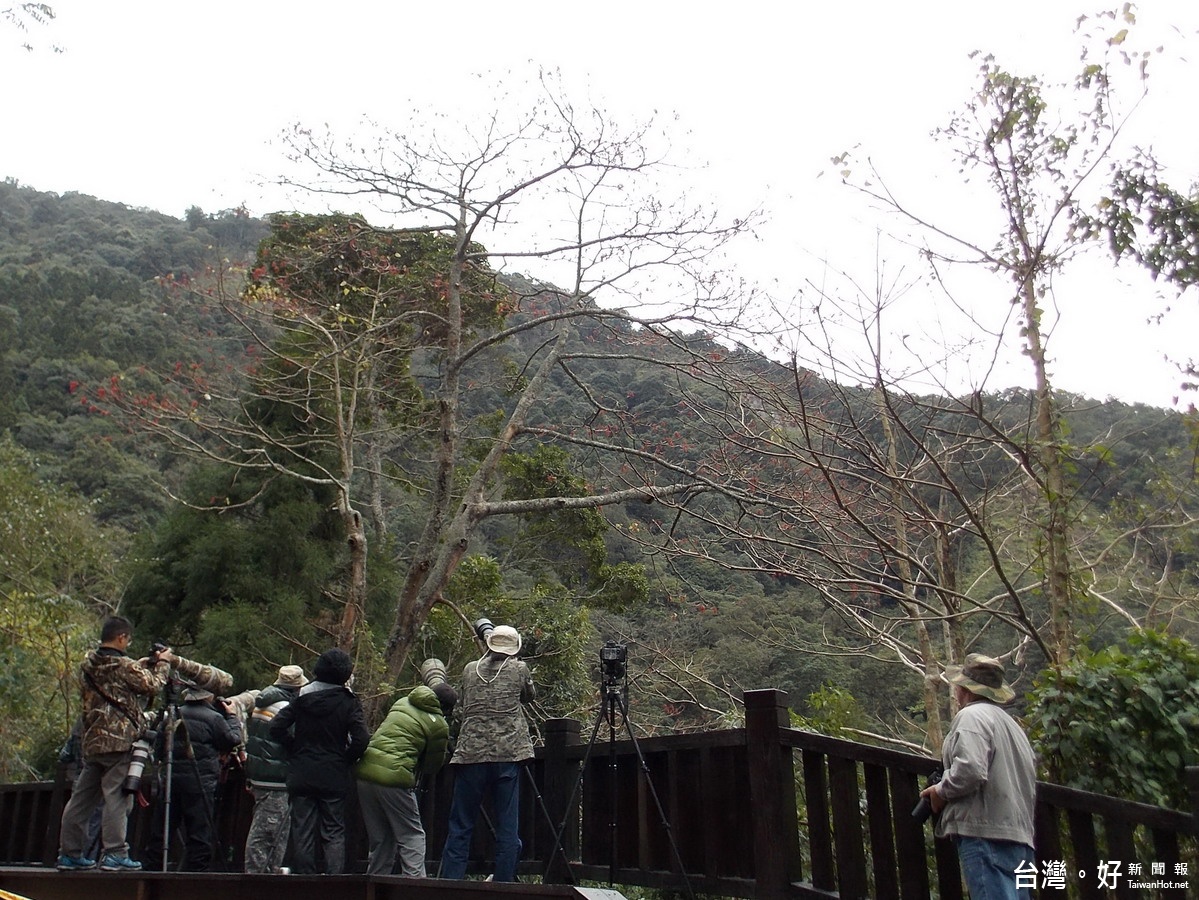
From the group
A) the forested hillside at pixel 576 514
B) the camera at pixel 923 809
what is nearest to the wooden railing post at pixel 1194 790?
the camera at pixel 923 809

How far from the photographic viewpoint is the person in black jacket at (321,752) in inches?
220

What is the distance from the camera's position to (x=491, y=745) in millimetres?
5473

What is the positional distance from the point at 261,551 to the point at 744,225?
9.34 metres

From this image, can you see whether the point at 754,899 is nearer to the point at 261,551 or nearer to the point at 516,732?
the point at 516,732

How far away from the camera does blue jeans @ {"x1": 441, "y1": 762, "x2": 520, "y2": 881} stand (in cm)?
537

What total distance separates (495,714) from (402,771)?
68 centimetres

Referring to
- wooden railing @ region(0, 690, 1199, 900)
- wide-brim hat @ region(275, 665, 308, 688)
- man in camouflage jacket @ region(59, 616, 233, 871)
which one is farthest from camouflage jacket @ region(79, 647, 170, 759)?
wooden railing @ region(0, 690, 1199, 900)

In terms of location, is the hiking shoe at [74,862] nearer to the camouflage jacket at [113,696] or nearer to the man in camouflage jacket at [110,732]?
the man in camouflage jacket at [110,732]

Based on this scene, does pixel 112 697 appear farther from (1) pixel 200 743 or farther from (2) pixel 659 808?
(2) pixel 659 808

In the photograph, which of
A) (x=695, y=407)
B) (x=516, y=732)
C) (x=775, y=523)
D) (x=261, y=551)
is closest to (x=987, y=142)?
(x=695, y=407)

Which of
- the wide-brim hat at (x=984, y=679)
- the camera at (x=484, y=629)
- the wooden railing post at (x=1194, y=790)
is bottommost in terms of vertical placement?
the wooden railing post at (x=1194, y=790)

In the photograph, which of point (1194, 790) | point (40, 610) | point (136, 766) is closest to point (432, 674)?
point (136, 766)

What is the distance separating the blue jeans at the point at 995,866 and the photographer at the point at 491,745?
2633mm

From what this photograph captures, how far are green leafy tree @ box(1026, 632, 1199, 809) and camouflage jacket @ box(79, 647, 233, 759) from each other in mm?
4742
